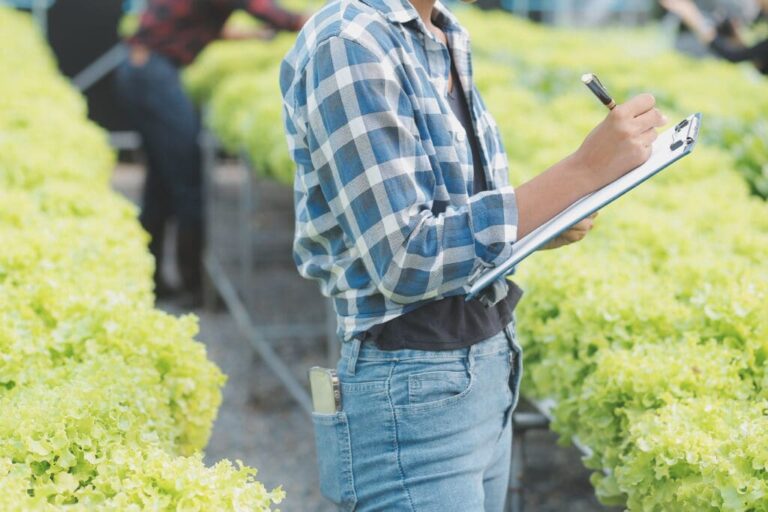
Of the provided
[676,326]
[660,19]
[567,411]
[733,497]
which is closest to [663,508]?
[733,497]

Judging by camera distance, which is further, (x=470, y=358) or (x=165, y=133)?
(x=165, y=133)

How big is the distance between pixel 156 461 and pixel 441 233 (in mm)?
682

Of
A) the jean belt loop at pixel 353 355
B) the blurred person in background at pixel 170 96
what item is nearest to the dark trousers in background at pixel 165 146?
the blurred person in background at pixel 170 96

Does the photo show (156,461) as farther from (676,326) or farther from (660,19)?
(660,19)

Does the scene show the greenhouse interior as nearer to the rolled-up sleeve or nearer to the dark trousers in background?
the rolled-up sleeve

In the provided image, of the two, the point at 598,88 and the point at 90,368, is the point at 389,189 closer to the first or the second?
the point at 598,88

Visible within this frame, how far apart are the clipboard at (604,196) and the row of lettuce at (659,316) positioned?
65 centimetres

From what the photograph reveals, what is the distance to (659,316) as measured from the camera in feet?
10.4

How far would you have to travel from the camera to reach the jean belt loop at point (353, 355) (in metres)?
2.19

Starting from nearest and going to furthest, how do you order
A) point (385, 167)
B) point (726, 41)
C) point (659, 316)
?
point (385, 167) < point (659, 316) < point (726, 41)

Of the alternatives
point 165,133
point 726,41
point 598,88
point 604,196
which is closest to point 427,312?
point 604,196

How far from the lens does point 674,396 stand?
2.71 meters

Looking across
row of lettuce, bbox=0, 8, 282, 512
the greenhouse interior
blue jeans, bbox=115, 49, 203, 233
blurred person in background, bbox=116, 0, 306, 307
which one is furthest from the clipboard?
blue jeans, bbox=115, 49, 203, 233

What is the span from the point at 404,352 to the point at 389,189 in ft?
1.18
